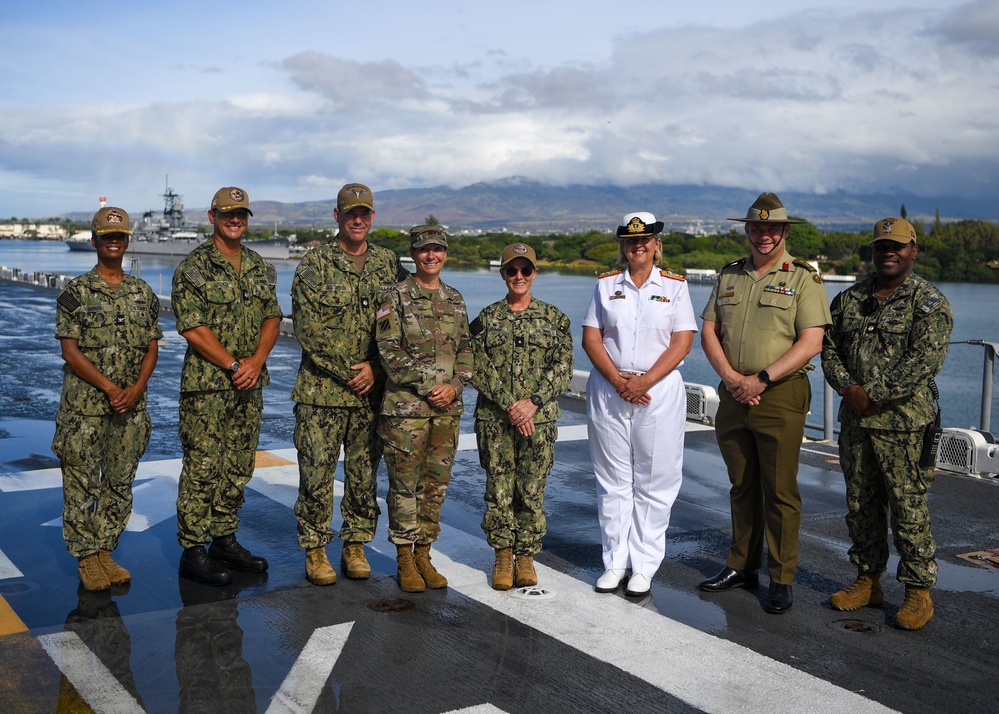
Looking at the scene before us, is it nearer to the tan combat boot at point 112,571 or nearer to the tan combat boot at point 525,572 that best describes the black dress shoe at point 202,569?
the tan combat boot at point 112,571

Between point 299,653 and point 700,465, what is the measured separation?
5.18m

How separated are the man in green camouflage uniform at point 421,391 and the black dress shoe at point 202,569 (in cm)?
91

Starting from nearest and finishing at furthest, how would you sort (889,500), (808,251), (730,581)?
(889,500) < (730,581) < (808,251)

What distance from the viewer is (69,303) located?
4.88 meters

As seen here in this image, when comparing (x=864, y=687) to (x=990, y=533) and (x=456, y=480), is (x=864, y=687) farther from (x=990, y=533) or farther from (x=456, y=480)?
(x=456, y=480)

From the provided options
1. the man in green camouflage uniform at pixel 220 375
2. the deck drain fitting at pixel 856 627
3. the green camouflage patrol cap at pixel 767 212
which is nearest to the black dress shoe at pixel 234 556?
the man in green camouflage uniform at pixel 220 375

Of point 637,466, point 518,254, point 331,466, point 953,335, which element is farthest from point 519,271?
point 953,335

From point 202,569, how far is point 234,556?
24 cm

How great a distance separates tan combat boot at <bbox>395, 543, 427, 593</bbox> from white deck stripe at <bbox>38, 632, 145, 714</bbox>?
1514mm

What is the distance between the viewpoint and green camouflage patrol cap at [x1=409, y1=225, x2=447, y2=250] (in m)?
4.88

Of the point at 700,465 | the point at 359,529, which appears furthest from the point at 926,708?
the point at 700,465

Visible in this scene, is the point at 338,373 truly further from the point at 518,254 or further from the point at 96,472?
the point at 96,472

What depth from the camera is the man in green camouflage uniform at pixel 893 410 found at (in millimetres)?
4578

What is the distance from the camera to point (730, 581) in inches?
201
